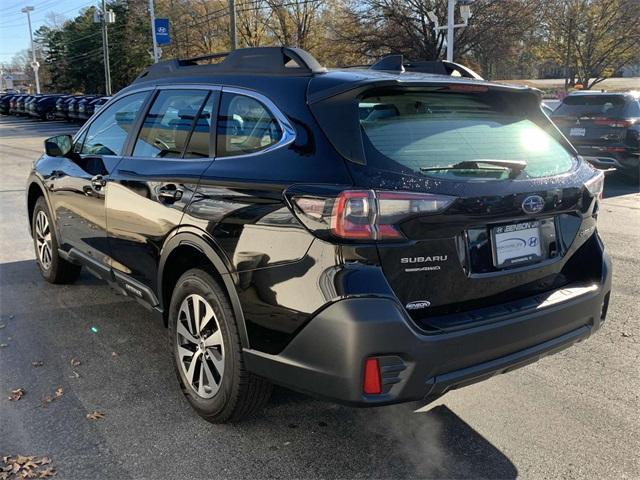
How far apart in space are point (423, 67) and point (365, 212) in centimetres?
176

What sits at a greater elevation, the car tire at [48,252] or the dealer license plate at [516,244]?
the dealer license plate at [516,244]

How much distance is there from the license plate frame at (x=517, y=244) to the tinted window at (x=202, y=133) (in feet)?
5.19

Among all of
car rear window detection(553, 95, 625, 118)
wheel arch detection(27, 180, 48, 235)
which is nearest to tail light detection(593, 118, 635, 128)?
car rear window detection(553, 95, 625, 118)

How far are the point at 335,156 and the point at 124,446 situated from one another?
175 cm

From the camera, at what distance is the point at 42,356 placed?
400cm

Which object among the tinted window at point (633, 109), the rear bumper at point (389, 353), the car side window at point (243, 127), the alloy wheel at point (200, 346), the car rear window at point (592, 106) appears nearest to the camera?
the rear bumper at point (389, 353)

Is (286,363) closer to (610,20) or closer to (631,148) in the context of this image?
(631,148)

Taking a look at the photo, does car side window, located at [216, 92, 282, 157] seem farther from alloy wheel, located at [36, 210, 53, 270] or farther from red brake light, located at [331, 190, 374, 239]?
alloy wheel, located at [36, 210, 53, 270]

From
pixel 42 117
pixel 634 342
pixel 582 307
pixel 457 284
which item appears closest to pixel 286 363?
pixel 457 284

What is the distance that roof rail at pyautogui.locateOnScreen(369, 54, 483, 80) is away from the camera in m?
3.51

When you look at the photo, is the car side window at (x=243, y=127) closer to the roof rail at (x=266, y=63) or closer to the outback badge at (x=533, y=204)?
the roof rail at (x=266, y=63)

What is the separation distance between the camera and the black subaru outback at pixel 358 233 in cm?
243

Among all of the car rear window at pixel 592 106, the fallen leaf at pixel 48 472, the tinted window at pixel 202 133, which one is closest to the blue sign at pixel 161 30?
the car rear window at pixel 592 106

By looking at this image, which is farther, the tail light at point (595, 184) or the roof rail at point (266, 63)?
the tail light at point (595, 184)
